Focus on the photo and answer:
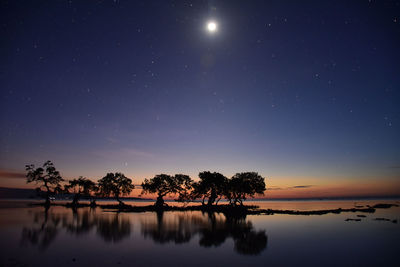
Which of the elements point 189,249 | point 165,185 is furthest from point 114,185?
point 189,249

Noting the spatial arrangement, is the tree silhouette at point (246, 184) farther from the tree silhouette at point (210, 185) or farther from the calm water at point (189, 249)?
the calm water at point (189, 249)

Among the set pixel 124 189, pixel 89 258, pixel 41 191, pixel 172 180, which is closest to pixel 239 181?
pixel 172 180

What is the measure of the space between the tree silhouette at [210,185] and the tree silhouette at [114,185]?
25.7 metres

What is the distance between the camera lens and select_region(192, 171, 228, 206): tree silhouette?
74.2 meters

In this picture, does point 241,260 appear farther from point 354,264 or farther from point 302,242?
point 302,242

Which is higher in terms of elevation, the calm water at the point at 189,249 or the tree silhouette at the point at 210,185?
the tree silhouette at the point at 210,185

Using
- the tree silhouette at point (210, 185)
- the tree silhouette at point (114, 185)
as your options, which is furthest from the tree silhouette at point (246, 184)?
the tree silhouette at point (114, 185)

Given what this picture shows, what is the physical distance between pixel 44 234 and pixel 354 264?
32588mm

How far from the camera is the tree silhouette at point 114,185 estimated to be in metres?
82.4

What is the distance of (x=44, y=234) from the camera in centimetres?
2748

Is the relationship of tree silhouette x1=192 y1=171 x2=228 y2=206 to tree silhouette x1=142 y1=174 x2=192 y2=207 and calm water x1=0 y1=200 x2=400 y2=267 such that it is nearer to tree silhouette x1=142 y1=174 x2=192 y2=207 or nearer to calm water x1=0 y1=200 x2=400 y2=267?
tree silhouette x1=142 y1=174 x2=192 y2=207

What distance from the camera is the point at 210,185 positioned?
74.9 meters

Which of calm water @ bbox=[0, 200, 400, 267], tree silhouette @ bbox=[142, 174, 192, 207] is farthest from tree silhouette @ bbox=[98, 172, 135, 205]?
calm water @ bbox=[0, 200, 400, 267]

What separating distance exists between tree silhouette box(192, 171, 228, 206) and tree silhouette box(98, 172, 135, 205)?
25663mm
